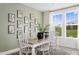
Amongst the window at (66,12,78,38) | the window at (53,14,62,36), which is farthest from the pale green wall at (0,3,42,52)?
the window at (66,12,78,38)

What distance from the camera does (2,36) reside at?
1.66 meters

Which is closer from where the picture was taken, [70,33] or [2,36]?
[2,36]

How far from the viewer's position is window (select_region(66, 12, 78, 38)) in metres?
1.73

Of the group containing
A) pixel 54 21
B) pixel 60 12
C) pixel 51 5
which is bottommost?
pixel 54 21

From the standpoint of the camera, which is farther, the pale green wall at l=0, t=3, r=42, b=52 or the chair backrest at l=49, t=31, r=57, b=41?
the chair backrest at l=49, t=31, r=57, b=41

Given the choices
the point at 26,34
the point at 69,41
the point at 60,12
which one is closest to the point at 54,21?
the point at 60,12

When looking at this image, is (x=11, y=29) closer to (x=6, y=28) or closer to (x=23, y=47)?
(x=6, y=28)

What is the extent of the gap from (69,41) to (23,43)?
2.73 ft

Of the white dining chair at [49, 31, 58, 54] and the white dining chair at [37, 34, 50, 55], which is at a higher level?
the white dining chair at [49, 31, 58, 54]

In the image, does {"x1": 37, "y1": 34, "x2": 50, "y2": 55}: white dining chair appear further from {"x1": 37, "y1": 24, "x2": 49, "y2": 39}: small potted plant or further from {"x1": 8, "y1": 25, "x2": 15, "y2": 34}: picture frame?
{"x1": 8, "y1": 25, "x2": 15, "y2": 34}: picture frame

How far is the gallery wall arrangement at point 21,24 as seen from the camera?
1.68 meters

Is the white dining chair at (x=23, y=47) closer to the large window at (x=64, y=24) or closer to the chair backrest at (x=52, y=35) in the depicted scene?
the chair backrest at (x=52, y=35)

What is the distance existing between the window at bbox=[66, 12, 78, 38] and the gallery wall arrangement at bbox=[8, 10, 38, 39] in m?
0.60
